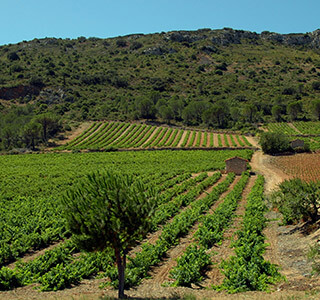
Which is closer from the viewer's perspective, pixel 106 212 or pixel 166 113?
pixel 106 212

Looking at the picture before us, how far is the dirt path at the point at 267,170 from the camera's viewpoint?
4351cm

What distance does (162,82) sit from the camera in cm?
14525

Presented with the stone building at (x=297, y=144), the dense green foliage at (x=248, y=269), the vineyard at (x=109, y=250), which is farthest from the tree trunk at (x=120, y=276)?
the stone building at (x=297, y=144)

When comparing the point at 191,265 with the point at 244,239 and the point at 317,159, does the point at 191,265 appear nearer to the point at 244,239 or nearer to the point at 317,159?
the point at 244,239

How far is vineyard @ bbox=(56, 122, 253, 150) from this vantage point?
80.7 m

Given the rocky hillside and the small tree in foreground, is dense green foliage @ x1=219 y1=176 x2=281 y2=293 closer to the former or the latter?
the small tree in foreground

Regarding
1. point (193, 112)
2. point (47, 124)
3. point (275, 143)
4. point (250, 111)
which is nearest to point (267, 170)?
point (275, 143)

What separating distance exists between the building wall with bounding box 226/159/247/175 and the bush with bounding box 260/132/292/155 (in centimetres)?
1875

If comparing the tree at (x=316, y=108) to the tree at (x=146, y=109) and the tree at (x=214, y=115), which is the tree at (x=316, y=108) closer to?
the tree at (x=214, y=115)

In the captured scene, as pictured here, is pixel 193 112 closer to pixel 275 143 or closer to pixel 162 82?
pixel 275 143

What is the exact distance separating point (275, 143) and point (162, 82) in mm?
88126

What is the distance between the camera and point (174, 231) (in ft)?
67.3

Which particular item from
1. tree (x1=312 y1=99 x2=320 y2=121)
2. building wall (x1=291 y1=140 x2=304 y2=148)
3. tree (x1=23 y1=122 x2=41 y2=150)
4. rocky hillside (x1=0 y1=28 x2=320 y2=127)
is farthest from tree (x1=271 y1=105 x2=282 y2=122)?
tree (x1=23 y1=122 x2=41 y2=150)

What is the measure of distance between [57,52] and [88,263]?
601 ft
